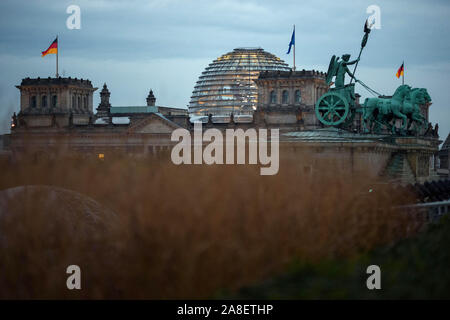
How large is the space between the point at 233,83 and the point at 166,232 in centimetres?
13566

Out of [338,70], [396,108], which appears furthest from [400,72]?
[338,70]

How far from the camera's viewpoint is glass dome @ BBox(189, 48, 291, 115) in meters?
149

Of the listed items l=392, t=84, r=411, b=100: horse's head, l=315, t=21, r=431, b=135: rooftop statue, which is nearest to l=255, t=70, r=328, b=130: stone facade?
l=315, t=21, r=431, b=135: rooftop statue

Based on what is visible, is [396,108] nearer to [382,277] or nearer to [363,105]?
[363,105]

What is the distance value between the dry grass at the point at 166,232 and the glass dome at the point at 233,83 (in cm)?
12535

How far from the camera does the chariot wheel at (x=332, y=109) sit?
46750 millimetres

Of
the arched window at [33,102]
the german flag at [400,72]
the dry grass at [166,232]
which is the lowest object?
the dry grass at [166,232]

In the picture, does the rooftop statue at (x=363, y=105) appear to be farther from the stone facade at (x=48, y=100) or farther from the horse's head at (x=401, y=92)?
the stone facade at (x=48, y=100)

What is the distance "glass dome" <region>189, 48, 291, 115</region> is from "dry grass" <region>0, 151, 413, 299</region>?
125 m

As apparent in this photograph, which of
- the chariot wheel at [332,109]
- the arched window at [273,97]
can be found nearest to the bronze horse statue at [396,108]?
the chariot wheel at [332,109]

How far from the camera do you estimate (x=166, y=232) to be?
1620cm

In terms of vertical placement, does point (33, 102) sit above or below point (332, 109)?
above
